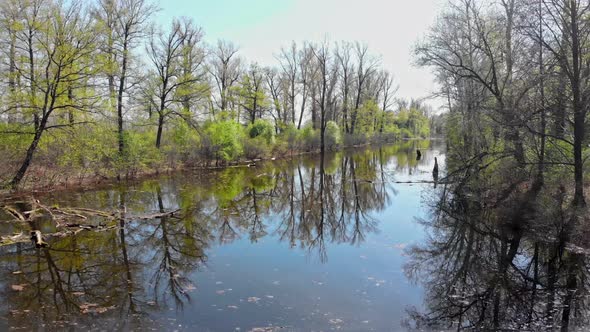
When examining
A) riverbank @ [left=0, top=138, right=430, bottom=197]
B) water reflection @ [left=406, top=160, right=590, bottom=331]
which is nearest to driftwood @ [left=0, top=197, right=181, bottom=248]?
riverbank @ [left=0, top=138, right=430, bottom=197]

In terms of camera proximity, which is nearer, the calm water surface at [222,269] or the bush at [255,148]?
the calm water surface at [222,269]

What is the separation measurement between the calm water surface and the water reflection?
0.60 m

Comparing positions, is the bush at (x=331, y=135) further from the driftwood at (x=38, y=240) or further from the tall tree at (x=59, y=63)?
the driftwood at (x=38, y=240)

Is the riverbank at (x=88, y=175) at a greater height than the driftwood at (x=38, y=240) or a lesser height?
greater

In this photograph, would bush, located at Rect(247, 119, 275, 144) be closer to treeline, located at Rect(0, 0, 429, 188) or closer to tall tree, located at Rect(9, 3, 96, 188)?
treeline, located at Rect(0, 0, 429, 188)

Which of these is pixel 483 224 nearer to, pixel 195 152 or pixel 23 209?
pixel 23 209

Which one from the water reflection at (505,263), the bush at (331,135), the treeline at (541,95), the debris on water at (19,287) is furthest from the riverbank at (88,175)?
the bush at (331,135)

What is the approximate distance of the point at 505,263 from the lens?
30.7ft

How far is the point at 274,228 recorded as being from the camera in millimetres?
12930

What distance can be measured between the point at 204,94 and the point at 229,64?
17.7 m

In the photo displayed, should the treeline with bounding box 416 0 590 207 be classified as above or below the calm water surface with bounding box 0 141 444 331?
above

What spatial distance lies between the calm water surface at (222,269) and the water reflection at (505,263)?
597mm

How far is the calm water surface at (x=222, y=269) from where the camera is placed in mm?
6457

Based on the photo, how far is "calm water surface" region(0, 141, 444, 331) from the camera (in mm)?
6457
